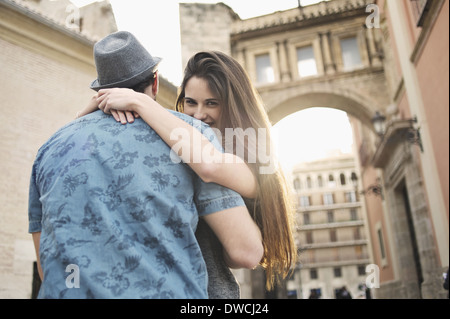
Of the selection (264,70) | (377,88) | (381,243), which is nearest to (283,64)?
(264,70)

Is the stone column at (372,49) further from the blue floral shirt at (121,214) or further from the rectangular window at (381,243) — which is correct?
the blue floral shirt at (121,214)

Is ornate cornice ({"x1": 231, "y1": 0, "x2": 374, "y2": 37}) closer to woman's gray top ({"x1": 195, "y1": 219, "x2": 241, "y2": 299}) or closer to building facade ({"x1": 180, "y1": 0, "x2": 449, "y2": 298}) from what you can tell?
building facade ({"x1": 180, "y1": 0, "x2": 449, "y2": 298})

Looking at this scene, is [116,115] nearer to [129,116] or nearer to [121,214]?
[129,116]

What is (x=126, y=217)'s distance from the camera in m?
1.14

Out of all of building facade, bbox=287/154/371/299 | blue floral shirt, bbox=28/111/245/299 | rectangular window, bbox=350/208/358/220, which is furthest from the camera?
rectangular window, bbox=350/208/358/220

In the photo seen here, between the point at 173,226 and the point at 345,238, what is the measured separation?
55612 millimetres

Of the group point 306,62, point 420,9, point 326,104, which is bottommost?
point 420,9

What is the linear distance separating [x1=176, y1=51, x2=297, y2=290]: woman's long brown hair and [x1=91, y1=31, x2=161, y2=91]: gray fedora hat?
340 mm

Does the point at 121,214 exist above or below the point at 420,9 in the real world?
below

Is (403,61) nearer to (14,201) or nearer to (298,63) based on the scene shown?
(298,63)

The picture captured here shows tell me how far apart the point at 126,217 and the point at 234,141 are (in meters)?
0.56

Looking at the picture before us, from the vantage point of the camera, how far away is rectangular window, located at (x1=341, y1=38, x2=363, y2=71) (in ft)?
55.3

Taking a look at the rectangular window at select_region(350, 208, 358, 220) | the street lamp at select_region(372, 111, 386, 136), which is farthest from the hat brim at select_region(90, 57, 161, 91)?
the rectangular window at select_region(350, 208, 358, 220)
